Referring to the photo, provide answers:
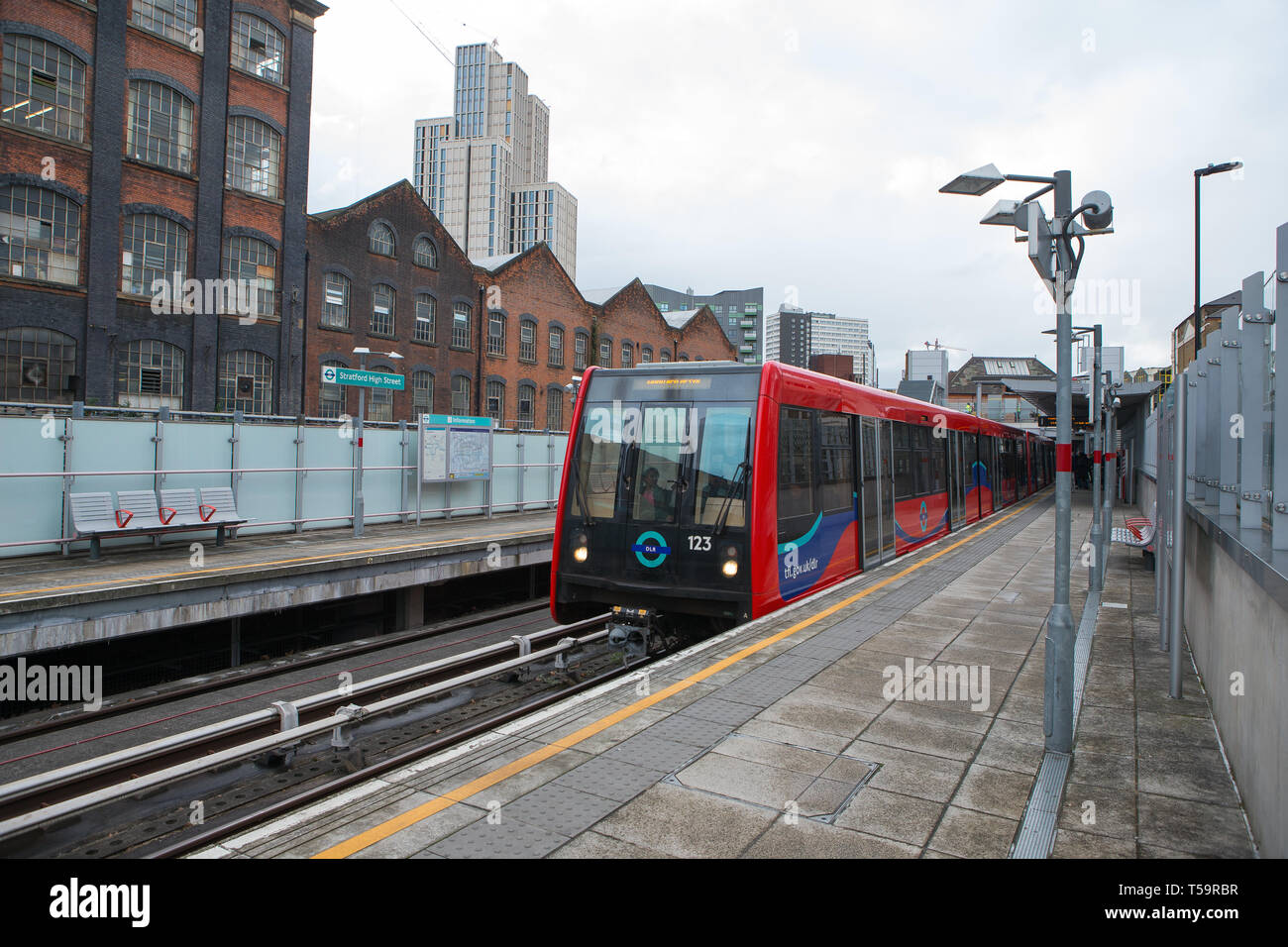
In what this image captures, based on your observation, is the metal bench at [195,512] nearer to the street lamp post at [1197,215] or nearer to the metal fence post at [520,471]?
the metal fence post at [520,471]

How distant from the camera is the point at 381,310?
107 ft

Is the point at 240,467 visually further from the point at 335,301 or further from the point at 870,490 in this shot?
the point at 335,301

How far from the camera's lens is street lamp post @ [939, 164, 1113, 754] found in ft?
17.9

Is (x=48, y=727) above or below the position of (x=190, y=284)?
below

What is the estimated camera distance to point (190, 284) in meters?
25.4

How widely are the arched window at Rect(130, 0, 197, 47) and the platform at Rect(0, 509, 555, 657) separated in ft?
58.2

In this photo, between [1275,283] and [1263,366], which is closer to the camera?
[1275,283]

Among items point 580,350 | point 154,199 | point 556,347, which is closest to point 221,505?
point 154,199

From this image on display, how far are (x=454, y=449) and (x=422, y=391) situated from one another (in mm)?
16984

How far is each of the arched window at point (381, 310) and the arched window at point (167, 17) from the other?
9969mm

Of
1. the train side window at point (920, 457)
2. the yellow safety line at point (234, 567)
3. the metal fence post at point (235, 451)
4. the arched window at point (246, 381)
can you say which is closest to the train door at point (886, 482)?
the train side window at point (920, 457)

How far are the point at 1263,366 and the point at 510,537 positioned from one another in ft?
41.2

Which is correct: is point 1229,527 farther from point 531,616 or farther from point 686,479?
point 531,616
